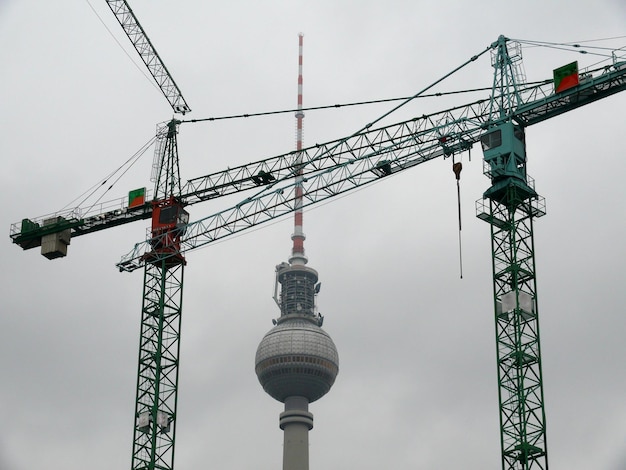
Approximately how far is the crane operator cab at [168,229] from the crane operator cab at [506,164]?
36.7m

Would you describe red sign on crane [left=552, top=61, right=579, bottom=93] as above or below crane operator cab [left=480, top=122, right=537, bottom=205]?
above

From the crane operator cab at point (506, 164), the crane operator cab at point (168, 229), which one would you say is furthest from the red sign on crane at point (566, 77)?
the crane operator cab at point (168, 229)

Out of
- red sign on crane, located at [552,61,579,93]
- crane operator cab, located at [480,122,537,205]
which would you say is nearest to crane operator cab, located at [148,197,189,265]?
crane operator cab, located at [480,122,537,205]

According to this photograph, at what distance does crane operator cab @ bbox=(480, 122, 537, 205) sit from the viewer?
105m

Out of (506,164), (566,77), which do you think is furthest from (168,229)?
(566,77)

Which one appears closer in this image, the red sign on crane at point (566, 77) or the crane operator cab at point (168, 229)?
the red sign on crane at point (566, 77)

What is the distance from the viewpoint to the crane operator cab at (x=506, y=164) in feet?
345

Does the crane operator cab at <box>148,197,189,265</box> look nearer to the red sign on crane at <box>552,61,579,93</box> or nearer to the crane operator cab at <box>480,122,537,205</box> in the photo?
the crane operator cab at <box>480,122,537,205</box>

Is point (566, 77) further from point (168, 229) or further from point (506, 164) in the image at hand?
point (168, 229)

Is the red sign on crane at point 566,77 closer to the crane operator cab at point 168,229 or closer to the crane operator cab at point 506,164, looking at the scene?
the crane operator cab at point 506,164

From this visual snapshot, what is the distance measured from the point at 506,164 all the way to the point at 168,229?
39.9 meters

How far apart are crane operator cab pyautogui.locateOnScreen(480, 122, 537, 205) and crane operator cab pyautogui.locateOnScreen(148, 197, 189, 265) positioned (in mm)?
36666

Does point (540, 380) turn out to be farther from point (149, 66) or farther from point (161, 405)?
point (149, 66)

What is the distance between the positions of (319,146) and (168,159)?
21868mm
